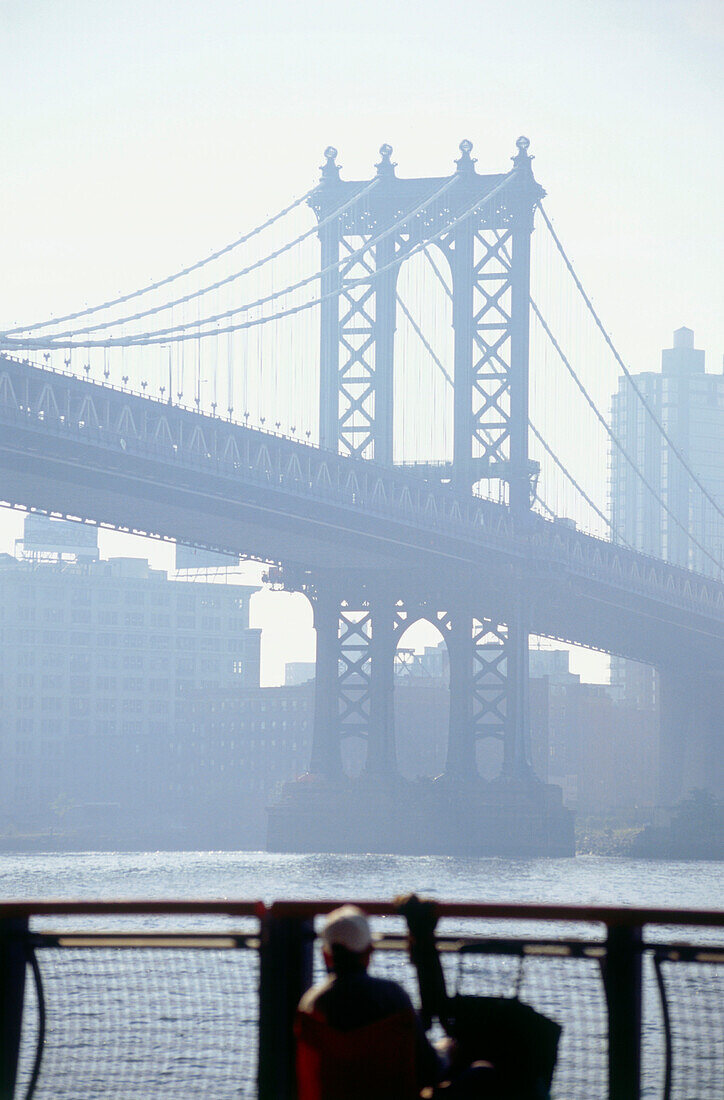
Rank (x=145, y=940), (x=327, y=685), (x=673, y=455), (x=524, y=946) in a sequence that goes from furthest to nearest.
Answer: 1. (x=673, y=455)
2. (x=327, y=685)
3. (x=145, y=940)
4. (x=524, y=946)

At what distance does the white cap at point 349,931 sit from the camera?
15.8ft

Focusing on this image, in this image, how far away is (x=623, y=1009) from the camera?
5.55 m

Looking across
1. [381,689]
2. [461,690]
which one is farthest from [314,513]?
[461,690]

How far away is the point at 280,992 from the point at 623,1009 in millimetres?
1022

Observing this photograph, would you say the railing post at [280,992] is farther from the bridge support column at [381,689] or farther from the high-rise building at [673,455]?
the high-rise building at [673,455]

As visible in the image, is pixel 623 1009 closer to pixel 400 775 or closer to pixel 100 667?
pixel 400 775

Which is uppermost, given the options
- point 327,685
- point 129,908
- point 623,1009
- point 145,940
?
point 327,685

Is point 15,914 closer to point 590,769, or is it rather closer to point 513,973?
point 513,973

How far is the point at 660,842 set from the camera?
6456 centimetres

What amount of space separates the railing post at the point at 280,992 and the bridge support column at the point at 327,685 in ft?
187

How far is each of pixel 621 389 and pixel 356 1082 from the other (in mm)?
178939

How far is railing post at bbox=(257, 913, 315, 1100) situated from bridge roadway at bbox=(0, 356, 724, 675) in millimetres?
37363

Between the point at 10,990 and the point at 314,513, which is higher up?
the point at 314,513

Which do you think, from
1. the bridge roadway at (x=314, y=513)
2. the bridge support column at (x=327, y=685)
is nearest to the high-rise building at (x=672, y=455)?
the bridge roadway at (x=314, y=513)
